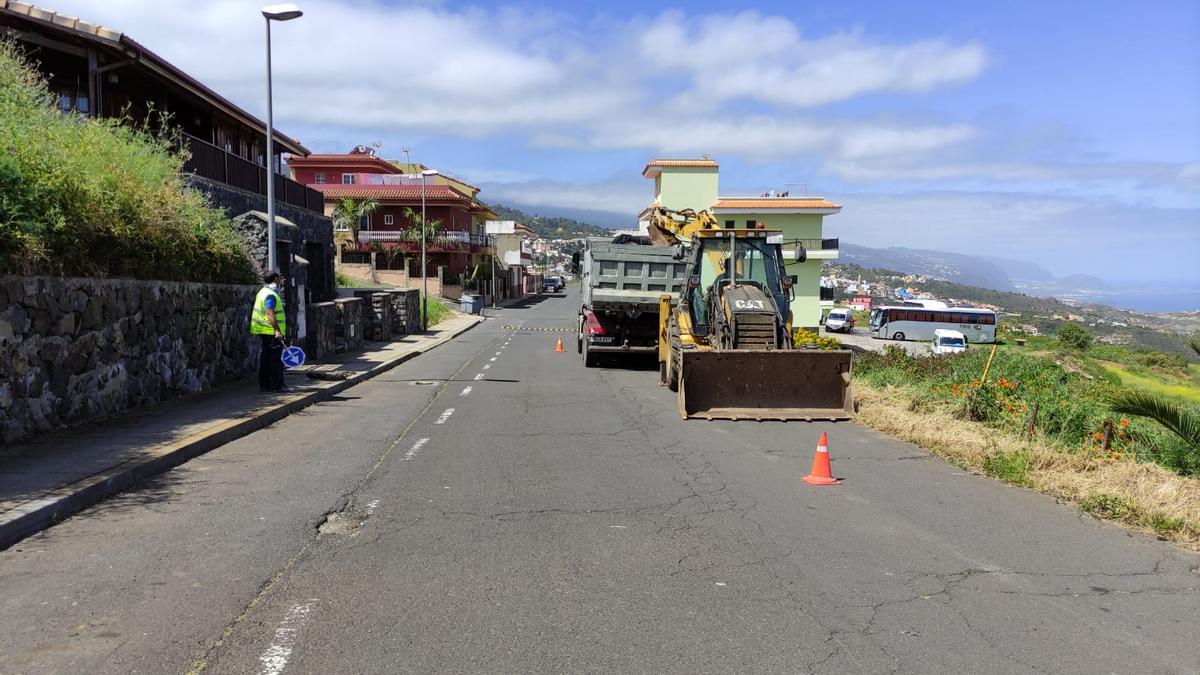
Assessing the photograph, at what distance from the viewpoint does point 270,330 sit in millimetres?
13102

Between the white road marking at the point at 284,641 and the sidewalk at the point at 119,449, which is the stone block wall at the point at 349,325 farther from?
the white road marking at the point at 284,641

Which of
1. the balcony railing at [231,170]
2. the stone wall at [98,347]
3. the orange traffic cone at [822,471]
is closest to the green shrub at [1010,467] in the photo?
the orange traffic cone at [822,471]

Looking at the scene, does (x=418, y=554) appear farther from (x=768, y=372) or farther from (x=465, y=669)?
(x=768, y=372)

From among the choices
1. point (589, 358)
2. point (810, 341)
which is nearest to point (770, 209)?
point (589, 358)

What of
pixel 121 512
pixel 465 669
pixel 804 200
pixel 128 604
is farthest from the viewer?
pixel 804 200

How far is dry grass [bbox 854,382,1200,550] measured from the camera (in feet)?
22.7

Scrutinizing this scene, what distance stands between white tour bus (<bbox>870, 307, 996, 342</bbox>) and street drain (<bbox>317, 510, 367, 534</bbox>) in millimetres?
63912

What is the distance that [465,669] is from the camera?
4.00 metres

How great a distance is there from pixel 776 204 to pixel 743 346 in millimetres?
47023

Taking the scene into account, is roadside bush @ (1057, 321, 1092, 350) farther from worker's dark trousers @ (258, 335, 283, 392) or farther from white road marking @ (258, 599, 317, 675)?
white road marking @ (258, 599, 317, 675)

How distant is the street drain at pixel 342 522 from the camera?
6316 millimetres

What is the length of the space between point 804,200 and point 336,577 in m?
56.9

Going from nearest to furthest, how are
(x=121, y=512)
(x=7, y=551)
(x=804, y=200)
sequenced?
(x=7, y=551)
(x=121, y=512)
(x=804, y=200)

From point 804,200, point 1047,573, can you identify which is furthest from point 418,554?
point 804,200
